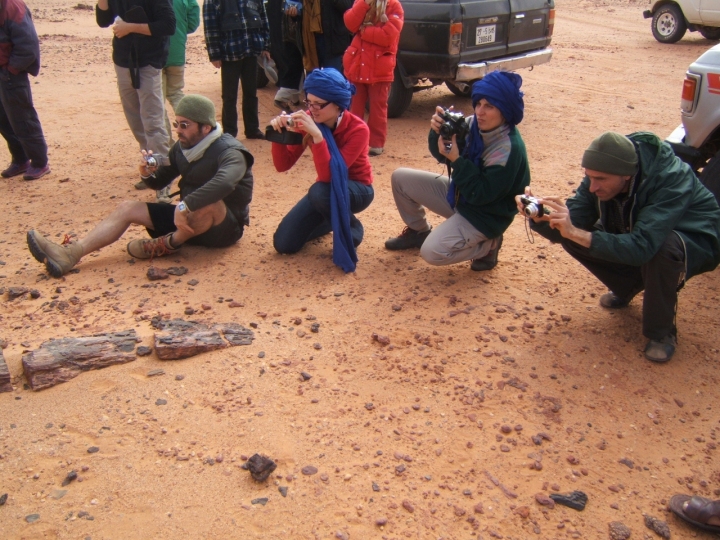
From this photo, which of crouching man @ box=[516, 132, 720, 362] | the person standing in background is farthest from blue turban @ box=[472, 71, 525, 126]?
the person standing in background

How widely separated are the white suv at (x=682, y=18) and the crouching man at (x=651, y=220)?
11.0 metres

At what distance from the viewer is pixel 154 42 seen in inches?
240

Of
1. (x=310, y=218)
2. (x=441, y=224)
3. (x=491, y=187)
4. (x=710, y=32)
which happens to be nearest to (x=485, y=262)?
(x=441, y=224)

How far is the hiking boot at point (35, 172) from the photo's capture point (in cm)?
698

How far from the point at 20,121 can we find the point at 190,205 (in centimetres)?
305

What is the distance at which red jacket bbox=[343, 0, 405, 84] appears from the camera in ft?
22.5

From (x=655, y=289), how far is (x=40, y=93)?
9536mm

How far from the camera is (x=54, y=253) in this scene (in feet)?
15.9

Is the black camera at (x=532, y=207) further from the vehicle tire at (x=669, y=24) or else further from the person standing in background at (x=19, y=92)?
the vehicle tire at (x=669, y=24)

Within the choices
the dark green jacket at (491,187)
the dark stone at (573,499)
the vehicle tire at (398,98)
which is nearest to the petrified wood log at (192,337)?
the dark green jacket at (491,187)

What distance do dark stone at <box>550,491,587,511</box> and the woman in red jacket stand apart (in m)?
5.08

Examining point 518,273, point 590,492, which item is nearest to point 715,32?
point 518,273

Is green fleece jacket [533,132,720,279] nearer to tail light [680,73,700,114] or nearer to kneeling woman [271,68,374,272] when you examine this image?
tail light [680,73,700,114]

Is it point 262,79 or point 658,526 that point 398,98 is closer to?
point 262,79
